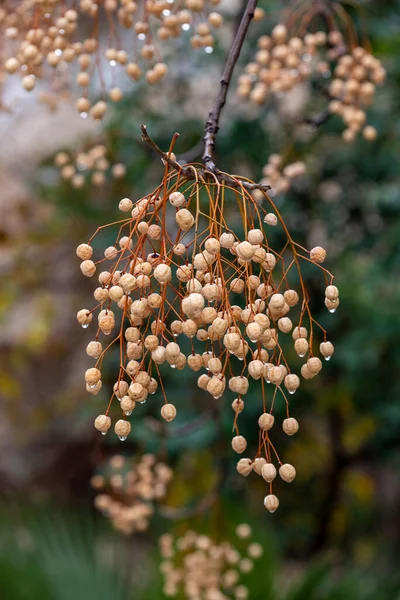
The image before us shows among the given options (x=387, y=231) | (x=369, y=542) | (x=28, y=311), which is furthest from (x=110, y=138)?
(x=369, y=542)

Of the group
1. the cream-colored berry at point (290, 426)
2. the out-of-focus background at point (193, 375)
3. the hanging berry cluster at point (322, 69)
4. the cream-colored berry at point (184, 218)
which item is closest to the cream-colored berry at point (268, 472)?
the cream-colored berry at point (290, 426)

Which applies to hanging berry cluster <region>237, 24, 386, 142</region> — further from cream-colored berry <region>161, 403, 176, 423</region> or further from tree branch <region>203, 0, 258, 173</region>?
cream-colored berry <region>161, 403, 176, 423</region>

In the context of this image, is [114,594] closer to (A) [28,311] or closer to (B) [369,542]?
(A) [28,311]

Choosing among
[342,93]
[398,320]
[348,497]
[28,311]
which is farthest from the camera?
[348,497]

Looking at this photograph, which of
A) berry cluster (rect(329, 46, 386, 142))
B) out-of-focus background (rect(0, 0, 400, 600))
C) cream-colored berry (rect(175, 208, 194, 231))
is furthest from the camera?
out-of-focus background (rect(0, 0, 400, 600))

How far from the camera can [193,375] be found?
1.50 metres

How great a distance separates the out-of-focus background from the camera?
1.47m

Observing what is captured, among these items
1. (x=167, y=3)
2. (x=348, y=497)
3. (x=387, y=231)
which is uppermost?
(x=167, y=3)

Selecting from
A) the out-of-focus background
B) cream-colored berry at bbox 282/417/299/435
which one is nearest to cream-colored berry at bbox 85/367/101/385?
cream-colored berry at bbox 282/417/299/435

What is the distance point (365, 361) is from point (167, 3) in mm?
1032

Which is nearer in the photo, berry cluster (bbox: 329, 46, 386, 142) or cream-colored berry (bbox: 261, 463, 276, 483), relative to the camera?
cream-colored berry (bbox: 261, 463, 276, 483)

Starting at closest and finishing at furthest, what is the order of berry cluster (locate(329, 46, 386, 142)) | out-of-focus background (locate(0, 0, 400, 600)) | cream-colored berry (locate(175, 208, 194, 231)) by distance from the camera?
1. cream-colored berry (locate(175, 208, 194, 231))
2. berry cluster (locate(329, 46, 386, 142))
3. out-of-focus background (locate(0, 0, 400, 600))

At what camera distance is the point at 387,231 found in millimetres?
1586

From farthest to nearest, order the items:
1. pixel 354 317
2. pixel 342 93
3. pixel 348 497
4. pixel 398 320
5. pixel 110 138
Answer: pixel 348 497 < pixel 354 317 < pixel 398 320 < pixel 110 138 < pixel 342 93
